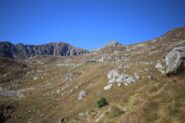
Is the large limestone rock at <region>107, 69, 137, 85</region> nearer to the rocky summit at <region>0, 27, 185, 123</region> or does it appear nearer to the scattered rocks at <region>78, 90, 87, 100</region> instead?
the rocky summit at <region>0, 27, 185, 123</region>

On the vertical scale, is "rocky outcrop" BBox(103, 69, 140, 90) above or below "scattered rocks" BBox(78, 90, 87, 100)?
above

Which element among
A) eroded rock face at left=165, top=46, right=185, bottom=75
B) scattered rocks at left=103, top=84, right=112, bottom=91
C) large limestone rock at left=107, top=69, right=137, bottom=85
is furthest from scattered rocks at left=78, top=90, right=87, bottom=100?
eroded rock face at left=165, top=46, right=185, bottom=75

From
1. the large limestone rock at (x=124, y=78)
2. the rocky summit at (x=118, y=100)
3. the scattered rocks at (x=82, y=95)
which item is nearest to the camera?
the rocky summit at (x=118, y=100)

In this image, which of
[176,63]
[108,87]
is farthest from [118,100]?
[108,87]

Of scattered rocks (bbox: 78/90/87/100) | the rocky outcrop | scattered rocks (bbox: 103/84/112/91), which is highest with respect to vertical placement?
the rocky outcrop

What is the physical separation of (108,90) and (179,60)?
25.9 m

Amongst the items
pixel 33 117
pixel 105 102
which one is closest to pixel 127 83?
pixel 105 102

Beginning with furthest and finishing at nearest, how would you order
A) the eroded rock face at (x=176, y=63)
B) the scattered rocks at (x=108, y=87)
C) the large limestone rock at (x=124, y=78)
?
the scattered rocks at (x=108, y=87) < the large limestone rock at (x=124, y=78) < the eroded rock face at (x=176, y=63)

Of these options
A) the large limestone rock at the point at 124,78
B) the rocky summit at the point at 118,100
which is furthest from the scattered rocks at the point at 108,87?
the large limestone rock at the point at 124,78

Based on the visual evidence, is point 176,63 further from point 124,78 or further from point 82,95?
point 82,95

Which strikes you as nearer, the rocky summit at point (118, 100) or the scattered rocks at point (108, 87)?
the rocky summit at point (118, 100)

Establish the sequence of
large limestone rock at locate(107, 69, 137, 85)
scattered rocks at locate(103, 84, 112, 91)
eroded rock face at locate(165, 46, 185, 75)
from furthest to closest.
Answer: scattered rocks at locate(103, 84, 112, 91)
large limestone rock at locate(107, 69, 137, 85)
eroded rock face at locate(165, 46, 185, 75)

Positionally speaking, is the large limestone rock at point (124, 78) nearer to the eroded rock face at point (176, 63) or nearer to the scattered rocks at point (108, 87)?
the scattered rocks at point (108, 87)

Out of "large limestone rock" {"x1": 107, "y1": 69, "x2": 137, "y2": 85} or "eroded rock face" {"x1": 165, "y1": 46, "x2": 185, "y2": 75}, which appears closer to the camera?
"eroded rock face" {"x1": 165, "y1": 46, "x2": 185, "y2": 75}
